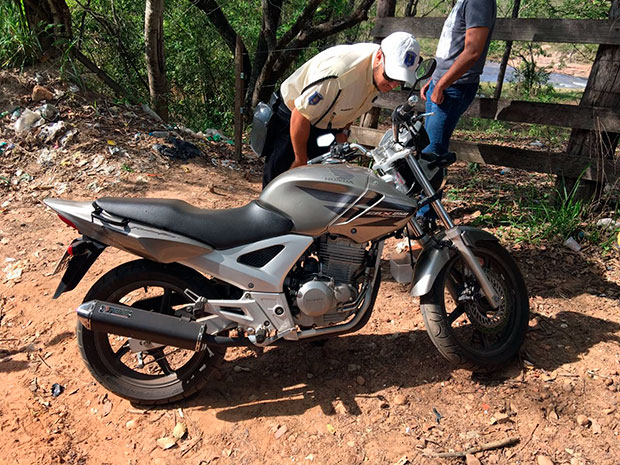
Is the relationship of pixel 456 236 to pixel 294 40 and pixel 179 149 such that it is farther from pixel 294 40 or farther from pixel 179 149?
pixel 294 40

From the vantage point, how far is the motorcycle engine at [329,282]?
7.54 feet

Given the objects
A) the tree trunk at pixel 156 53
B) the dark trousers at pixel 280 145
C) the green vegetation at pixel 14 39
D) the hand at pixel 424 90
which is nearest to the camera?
the dark trousers at pixel 280 145

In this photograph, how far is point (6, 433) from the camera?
223cm

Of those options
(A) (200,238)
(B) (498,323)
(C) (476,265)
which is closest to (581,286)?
(B) (498,323)

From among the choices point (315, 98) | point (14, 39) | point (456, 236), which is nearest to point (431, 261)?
point (456, 236)

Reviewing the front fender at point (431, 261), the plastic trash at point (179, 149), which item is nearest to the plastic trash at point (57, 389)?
the front fender at point (431, 261)

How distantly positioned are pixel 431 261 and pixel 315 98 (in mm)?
1148

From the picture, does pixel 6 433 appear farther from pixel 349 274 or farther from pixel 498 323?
pixel 498 323

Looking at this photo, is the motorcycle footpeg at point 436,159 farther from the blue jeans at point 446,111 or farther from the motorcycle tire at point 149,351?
the motorcycle tire at point 149,351

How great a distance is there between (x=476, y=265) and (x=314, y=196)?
3.16 ft

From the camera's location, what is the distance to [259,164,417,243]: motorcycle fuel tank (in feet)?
7.29

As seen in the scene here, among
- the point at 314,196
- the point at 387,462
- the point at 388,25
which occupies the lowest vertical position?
the point at 387,462

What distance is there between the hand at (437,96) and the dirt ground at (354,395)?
1406 millimetres

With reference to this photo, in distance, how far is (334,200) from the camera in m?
2.23
